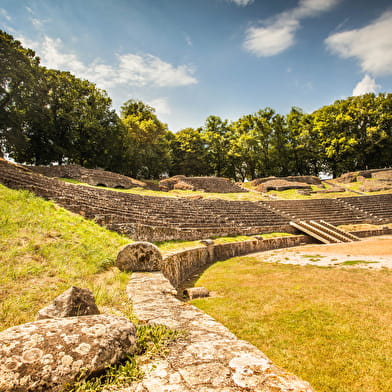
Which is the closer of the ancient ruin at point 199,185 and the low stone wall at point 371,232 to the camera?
the low stone wall at point 371,232

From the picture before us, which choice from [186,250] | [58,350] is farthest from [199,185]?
[58,350]

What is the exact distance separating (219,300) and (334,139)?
44886mm

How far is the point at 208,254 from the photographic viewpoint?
401 inches

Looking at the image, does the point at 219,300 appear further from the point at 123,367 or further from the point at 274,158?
the point at 274,158

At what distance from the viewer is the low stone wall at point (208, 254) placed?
658 centimetres

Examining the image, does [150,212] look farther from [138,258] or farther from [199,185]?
[199,185]

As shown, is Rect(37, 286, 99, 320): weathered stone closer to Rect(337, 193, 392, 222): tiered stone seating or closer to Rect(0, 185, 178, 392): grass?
Rect(0, 185, 178, 392): grass

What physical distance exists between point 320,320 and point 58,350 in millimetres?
3609

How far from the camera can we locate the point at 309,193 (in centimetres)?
2853

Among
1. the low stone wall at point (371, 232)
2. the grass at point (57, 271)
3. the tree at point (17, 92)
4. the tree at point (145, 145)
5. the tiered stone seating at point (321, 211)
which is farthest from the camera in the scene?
the tree at point (145, 145)

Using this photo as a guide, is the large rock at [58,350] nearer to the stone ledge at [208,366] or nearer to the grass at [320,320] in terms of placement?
the stone ledge at [208,366]

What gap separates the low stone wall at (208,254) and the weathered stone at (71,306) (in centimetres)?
325

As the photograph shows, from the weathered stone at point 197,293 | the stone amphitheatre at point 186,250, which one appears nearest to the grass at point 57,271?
the stone amphitheatre at point 186,250

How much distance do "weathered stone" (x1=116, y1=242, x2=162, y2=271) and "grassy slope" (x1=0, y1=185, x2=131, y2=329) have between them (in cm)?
26
